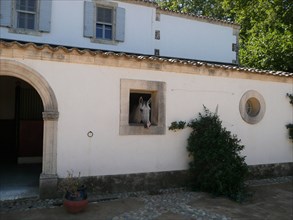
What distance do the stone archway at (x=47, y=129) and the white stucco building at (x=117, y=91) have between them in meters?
0.02

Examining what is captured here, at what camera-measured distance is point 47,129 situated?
721 cm

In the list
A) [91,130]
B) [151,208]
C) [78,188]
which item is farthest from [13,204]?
[151,208]

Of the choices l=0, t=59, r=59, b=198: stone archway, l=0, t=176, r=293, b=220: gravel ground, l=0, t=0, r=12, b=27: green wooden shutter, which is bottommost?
l=0, t=176, r=293, b=220: gravel ground

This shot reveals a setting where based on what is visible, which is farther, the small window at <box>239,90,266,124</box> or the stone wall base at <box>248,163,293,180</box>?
the stone wall base at <box>248,163,293,180</box>

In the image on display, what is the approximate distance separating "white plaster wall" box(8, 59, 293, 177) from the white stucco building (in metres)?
0.02

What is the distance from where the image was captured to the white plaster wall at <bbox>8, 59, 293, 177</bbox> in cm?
741

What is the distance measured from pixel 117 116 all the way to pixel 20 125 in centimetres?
536

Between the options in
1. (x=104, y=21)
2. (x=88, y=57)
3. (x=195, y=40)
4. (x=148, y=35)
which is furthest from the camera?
(x=195, y=40)

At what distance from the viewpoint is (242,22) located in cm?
1998

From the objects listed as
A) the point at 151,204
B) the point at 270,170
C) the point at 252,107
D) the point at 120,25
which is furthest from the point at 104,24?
the point at 270,170

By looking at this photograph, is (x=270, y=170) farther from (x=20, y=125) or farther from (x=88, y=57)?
(x=20, y=125)

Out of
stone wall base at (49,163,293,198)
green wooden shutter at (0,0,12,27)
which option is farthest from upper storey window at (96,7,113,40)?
stone wall base at (49,163,293,198)

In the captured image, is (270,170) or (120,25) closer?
(270,170)

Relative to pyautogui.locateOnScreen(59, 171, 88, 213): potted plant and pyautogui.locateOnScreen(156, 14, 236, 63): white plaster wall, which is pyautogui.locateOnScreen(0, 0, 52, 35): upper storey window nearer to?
pyautogui.locateOnScreen(156, 14, 236, 63): white plaster wall
